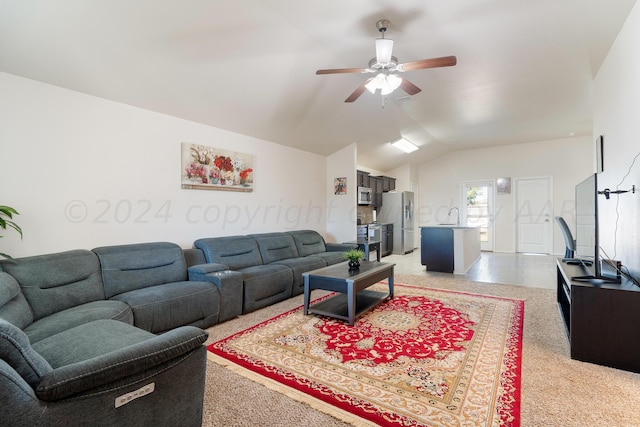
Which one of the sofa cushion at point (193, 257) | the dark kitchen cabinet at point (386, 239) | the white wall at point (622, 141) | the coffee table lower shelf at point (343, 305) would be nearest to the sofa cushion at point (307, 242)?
the coffee table lower shelf at point (343, 305)

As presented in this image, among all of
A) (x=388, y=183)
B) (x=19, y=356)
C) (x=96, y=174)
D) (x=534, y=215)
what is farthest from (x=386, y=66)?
(x=534, y=215)

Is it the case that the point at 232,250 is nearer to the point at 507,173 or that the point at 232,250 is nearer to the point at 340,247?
the point at 340,247

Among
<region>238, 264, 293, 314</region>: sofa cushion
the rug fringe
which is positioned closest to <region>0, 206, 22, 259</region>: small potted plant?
the rug fringe

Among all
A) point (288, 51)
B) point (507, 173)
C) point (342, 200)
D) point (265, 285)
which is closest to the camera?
point (288, 51)

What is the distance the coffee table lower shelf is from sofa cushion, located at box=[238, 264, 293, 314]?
55 centimetres

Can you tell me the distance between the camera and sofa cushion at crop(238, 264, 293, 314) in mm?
3457

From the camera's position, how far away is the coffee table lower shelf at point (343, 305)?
3168mm

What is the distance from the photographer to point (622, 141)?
118 inches

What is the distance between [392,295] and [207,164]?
3053 millimetres

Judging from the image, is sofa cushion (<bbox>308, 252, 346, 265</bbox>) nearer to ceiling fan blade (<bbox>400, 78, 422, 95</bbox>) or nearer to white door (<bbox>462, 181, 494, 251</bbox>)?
ceiling fan blade (<bbox>400, 78, 422, 95</bbox>)

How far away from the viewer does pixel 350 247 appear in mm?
5562

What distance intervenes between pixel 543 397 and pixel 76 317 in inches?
124

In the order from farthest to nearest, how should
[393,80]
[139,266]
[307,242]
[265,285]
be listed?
1. [307,242]
2. [265,285]
3. [139,266]
4. [393,80]

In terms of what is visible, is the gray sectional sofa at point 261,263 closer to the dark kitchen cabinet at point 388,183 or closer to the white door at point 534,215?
the dark kitchen cabinet at point 388,183
